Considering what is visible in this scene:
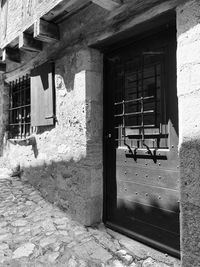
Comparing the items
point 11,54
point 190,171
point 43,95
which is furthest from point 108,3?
point 11,54

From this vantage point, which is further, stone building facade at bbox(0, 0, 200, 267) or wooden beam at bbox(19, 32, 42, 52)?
wooden beam at bbox(19, 32, 42, 52)

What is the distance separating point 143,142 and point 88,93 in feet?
3.07

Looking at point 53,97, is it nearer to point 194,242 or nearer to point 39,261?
point 39,261

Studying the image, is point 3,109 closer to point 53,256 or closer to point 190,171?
point 53,256

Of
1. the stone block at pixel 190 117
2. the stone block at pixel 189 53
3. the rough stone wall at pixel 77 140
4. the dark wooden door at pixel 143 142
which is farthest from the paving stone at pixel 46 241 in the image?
the stone block at pixel 189 53

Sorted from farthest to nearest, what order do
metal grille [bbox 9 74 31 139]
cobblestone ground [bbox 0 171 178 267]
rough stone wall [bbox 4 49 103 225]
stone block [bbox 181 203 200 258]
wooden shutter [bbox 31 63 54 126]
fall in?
metal grille [bbox 9 74 31 139] < wooden shutter [bbox 31 63 54 126] < rough stone wall [bbox 4 49 103 225] < cobblestone ground [bbox 0 171 178 267] < stone block [bbox 181 203 200 258]

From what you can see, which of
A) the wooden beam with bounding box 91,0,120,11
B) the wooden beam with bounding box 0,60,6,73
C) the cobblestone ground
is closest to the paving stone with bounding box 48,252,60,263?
the cobblestone ground

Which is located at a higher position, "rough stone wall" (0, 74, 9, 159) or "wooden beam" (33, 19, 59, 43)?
"wooden beam" (33, 19, 59, 43)

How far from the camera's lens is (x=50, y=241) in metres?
2.53

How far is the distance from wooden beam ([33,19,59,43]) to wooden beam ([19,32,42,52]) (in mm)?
396

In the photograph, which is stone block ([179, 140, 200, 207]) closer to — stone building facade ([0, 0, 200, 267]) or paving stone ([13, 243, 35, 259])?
stone building facade ([0, 0, 200, 267])

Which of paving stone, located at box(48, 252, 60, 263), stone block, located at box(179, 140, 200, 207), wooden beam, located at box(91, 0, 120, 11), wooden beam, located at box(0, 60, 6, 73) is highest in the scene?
wooden beam, located at box(0, 60, 6, 73)

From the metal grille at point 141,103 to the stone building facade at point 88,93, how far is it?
0.08m

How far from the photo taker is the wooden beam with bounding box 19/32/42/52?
354 centimetres
